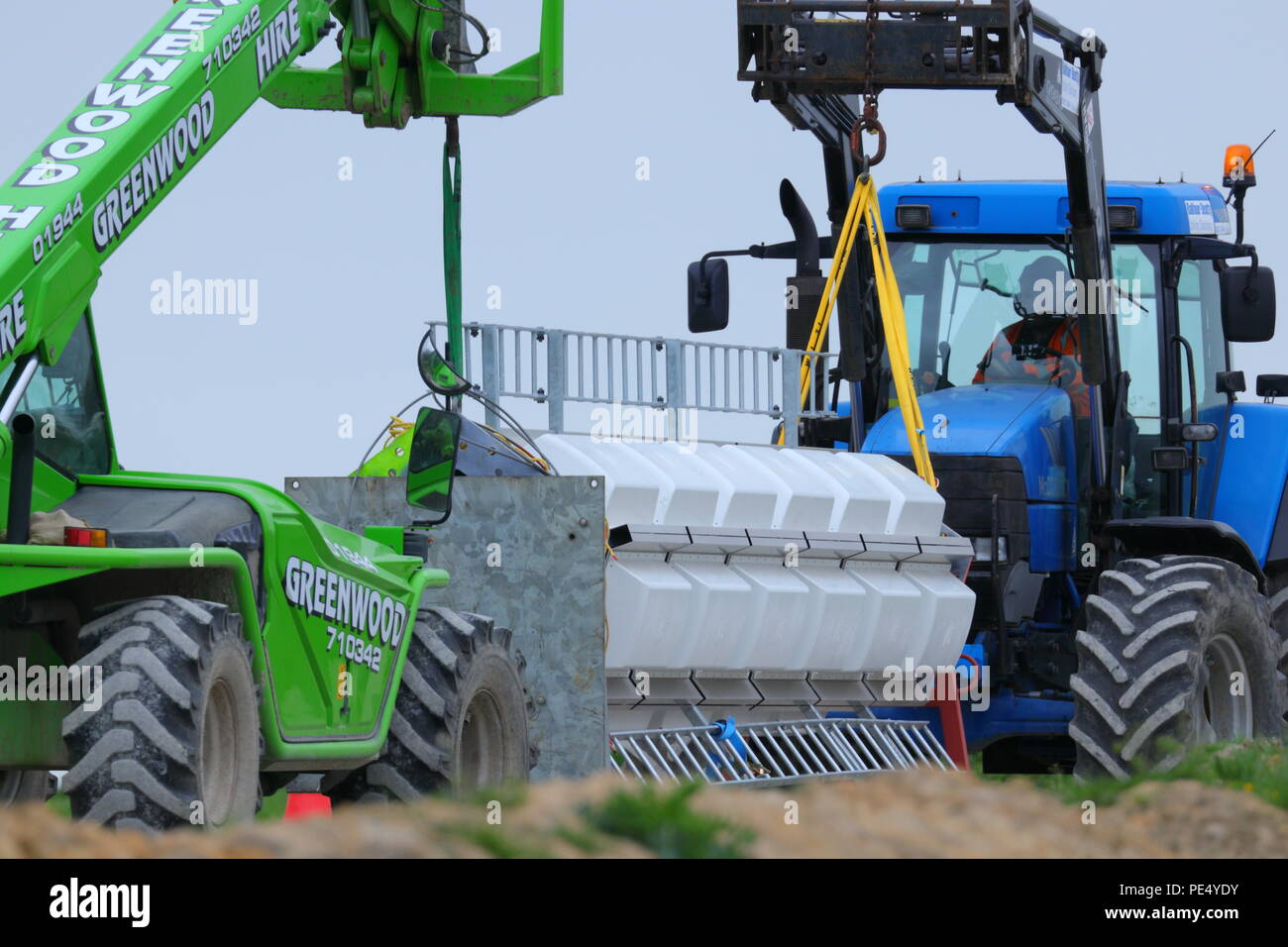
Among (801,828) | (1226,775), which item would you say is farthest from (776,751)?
(801,828)

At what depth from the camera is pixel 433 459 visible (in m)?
9.22

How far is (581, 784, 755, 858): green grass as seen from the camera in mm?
5777

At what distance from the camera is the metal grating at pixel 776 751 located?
453 inches

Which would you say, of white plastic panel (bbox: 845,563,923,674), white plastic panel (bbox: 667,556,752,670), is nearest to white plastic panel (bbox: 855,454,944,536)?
white plastic panel (bbox: 845,563,923,674)

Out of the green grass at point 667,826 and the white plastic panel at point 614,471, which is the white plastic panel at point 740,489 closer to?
the white plastic panel at point 614,471

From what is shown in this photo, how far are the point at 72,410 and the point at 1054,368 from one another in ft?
23.3

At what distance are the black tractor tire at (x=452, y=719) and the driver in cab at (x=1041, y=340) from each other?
488 cm

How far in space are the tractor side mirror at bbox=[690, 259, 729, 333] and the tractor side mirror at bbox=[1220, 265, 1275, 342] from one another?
2.75m

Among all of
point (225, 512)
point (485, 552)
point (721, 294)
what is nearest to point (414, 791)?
point (225, 512)

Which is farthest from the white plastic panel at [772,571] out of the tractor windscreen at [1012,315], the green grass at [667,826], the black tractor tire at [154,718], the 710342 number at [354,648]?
the green grass at [667,826]

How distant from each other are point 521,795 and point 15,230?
2.42m

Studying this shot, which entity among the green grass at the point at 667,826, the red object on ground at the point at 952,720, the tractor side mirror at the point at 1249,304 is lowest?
the red object on ground at the point at 952,720

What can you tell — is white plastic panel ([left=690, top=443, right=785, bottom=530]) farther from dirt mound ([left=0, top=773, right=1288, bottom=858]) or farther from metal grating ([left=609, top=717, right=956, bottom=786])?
dirt mound ([left=0, top=773, right=1288, bottom=858])
